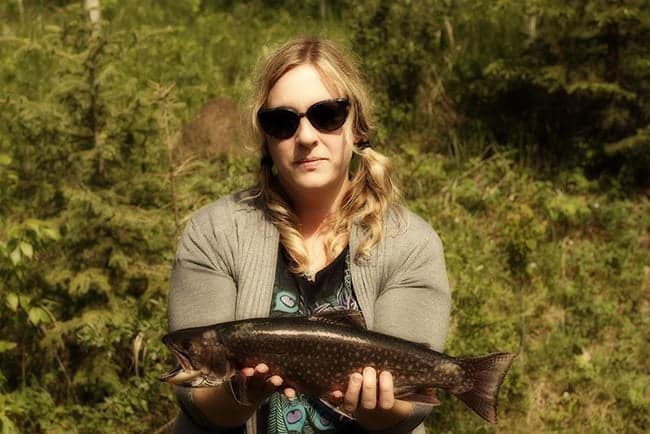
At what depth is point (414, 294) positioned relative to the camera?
2963 millimetres

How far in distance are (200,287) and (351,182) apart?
2.43 ft

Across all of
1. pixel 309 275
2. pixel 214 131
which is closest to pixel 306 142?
pixel 309 275

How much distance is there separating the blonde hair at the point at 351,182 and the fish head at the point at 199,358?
0.60m

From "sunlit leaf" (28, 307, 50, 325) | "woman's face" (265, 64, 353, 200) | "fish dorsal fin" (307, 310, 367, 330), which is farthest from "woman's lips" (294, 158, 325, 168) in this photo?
"sunlit leaf" (28, 307, 50, 325)

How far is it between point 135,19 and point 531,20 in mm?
4939

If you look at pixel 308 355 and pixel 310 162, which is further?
pixel 310 162

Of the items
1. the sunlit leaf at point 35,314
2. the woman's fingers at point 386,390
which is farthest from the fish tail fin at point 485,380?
the sunlit leaf at point 35,314

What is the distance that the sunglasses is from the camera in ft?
9.56

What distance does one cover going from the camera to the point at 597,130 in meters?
7.11

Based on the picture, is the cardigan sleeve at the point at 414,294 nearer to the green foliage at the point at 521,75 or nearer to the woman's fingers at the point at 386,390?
the woman's fingers at the point at 386,390

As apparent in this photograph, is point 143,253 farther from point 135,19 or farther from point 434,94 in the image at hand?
point 135,19

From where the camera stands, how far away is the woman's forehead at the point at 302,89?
2941 mm

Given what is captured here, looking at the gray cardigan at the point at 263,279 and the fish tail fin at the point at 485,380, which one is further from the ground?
the gray cardigan at the point at 263,279

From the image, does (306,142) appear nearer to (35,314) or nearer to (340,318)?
(340,318)
